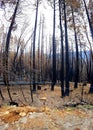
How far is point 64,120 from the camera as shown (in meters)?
8.02

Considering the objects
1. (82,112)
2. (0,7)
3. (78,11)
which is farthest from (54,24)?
(82,112)

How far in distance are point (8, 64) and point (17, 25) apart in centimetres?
865

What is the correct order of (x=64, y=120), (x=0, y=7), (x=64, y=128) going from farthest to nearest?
(x=0, y=7), (x=64, y=120), (x=64, y=128)

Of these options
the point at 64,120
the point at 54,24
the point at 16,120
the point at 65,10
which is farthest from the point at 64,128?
Result: the point at 54,24

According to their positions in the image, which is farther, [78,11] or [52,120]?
[78,11]

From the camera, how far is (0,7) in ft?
53.2

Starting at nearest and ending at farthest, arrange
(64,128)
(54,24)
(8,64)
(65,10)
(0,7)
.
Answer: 1. (64,128)
2. (8,64)
3. (0,7)
4. (65,10)
5. (54,24)

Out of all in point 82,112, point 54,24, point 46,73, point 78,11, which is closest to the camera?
point 82,112

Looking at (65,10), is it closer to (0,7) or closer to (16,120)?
(0,7)

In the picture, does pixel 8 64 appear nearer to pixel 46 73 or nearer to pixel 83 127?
pixel 83 127

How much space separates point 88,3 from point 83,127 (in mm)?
16989

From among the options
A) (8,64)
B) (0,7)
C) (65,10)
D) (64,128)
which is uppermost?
(65,10)

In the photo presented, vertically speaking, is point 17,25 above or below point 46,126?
above

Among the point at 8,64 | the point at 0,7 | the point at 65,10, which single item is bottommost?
the point at 8,64
